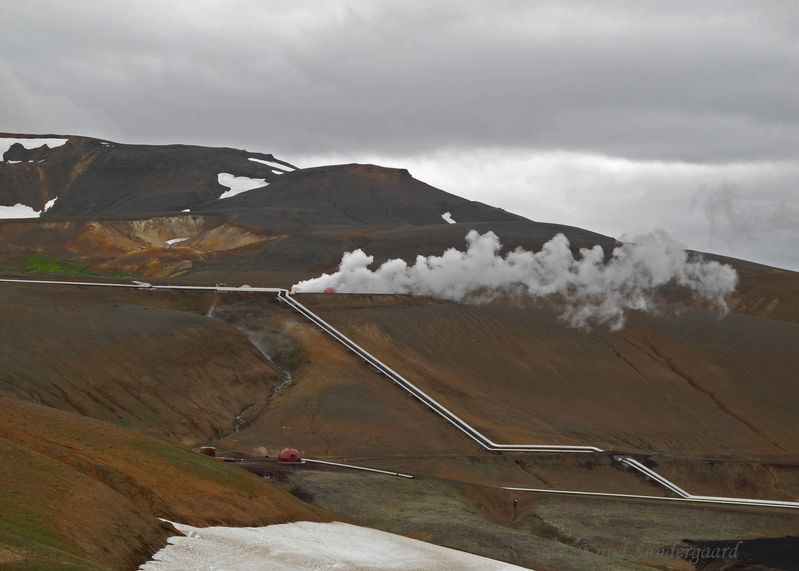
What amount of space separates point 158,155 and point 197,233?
49.1 metres

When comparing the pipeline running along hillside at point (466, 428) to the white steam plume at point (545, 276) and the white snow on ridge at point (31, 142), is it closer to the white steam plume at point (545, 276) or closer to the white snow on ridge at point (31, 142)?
the white steam plume at point (545, 276)

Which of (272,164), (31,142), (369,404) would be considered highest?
(272,164)

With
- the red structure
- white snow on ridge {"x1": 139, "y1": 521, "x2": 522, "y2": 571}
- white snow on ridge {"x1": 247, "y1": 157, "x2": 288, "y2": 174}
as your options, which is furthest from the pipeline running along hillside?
white snow on ridge {"x1": 247, "y1": 157, "x2": 288, "y2": 174}

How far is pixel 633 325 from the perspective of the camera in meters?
84.9

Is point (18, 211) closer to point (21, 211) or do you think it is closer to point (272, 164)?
point (21, 211)

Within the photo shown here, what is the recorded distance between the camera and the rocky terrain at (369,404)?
26.3 metres

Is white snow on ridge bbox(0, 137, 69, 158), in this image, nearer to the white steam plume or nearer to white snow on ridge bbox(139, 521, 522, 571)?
the white steam plume

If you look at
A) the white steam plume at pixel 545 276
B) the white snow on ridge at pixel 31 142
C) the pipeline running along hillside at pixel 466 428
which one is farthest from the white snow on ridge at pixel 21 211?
the pipeline running along hillside at pixel 466 428

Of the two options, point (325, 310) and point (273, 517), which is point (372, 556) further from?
point (325, 310)

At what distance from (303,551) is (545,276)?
232 ft

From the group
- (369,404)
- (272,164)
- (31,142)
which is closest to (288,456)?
(369,404)

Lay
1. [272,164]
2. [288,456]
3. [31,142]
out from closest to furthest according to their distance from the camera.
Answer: [288,456] < [31,142] < [272,164]

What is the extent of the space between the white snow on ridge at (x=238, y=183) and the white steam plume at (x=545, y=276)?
6240 centimetres

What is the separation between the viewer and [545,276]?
9219cm
